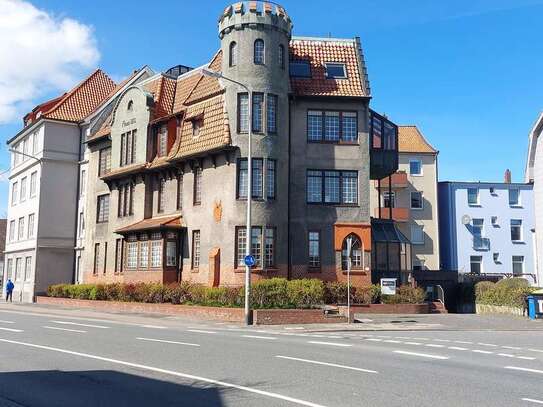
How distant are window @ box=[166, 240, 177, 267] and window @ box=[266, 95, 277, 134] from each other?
8729 mm

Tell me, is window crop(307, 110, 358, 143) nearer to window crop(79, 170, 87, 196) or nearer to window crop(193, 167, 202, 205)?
window crop(193, 167, 202, 205)

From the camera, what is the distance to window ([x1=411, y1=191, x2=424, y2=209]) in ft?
191

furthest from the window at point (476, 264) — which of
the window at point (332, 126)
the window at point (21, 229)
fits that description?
the window at point (21, 229)

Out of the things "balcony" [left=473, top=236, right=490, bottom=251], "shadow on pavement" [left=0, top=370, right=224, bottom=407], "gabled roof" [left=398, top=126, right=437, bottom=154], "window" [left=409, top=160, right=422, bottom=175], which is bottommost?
"shadow on pavement" [left=0, top=370, right=224, bottom=407]

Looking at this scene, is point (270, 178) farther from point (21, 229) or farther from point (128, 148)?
point (21, 229)

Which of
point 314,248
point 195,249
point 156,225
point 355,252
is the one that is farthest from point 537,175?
point 156,225

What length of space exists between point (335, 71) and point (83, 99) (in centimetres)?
2644

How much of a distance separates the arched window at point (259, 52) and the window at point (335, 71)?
419 centimetres

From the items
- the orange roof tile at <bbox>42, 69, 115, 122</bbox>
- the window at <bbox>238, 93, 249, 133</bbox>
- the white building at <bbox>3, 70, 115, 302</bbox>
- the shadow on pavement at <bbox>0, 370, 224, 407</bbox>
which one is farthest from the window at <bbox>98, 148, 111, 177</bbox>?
the shadow on pavement at <bbox>0, 370, 224, 407</bbox>

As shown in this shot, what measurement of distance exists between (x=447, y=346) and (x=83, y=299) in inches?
1059

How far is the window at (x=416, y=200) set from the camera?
58156 mm

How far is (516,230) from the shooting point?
192 feet

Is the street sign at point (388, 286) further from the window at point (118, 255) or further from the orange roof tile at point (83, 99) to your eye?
the orange roof tile at point (83, 99)

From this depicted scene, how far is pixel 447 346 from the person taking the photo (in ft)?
54.9
